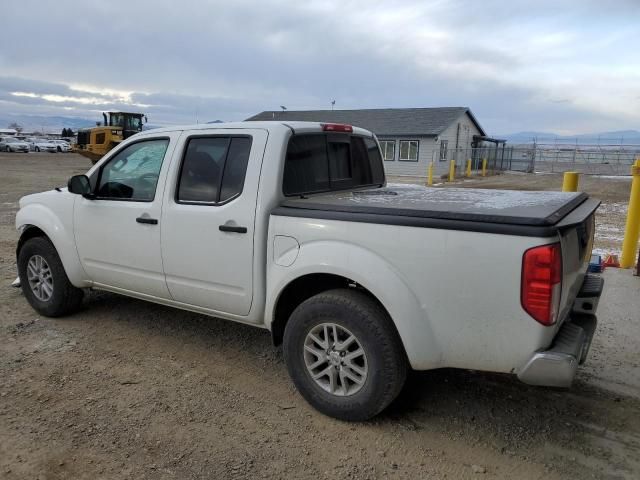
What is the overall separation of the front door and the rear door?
0.16 meters

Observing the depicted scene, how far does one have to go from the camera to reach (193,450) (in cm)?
299

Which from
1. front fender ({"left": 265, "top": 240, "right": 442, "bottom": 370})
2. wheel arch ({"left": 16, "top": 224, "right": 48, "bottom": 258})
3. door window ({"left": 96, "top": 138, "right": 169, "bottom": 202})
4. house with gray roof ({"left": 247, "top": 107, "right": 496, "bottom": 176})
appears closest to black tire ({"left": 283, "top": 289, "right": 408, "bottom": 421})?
front fender ({"left": 265, "top": 240, "right": 442, "bottom": 370})

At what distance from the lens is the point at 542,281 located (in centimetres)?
254

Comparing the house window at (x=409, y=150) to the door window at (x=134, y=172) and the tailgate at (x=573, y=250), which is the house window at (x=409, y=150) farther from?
the tailgate at (x=573, y=250)

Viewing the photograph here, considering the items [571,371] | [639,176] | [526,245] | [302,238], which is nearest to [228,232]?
[302,238]

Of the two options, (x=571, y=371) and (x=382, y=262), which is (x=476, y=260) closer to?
(x=382, y=262)

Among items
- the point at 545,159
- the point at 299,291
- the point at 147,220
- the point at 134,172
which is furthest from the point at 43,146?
the point at 299,291

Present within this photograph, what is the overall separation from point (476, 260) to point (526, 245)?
0.84 feet

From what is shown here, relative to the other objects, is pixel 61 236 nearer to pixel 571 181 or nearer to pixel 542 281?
pixel 542 281

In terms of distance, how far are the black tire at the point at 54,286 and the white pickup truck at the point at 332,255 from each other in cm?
2

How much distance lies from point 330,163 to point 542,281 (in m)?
2.08

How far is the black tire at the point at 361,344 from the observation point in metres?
3.03

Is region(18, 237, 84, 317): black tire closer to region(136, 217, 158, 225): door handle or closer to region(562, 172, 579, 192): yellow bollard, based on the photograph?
region(136, 217, 158, 225): door handle

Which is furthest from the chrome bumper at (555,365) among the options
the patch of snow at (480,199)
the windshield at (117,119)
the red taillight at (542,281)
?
the windshield at (117,119)
